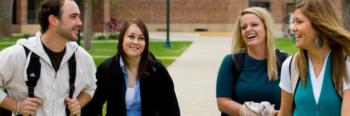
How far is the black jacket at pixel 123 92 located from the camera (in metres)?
5.39

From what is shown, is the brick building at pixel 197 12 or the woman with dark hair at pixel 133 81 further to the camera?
the brick building at pixel 197 12

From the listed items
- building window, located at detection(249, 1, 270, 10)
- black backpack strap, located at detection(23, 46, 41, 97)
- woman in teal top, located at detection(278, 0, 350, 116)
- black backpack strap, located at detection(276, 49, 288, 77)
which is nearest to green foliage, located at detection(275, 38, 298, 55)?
building window, located at detection(249, 1, 270, 10)

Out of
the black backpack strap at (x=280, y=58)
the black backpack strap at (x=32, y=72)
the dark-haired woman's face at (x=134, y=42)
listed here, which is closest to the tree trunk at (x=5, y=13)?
the dark-haired woman's face at (x=134, y=42)

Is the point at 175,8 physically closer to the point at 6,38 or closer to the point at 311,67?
the point at 6,38

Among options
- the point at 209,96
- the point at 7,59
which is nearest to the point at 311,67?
the point at 7,59

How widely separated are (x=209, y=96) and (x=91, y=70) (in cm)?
1003

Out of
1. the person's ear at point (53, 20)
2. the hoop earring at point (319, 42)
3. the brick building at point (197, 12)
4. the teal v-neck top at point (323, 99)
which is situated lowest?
the brick building at point (197, 12)

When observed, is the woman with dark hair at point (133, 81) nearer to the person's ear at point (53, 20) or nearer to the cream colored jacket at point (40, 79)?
the cream colored jacket at point (40, 79)

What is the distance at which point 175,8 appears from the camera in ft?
218

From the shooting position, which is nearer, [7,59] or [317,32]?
[317,32]

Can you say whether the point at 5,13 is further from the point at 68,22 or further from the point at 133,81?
the point at 68,22

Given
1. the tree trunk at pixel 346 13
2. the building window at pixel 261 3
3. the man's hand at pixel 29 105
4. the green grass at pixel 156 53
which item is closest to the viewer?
the man's hand at pixel 29 105

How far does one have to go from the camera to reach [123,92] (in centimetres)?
538

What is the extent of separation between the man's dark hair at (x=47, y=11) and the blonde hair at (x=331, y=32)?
5.18 ft
